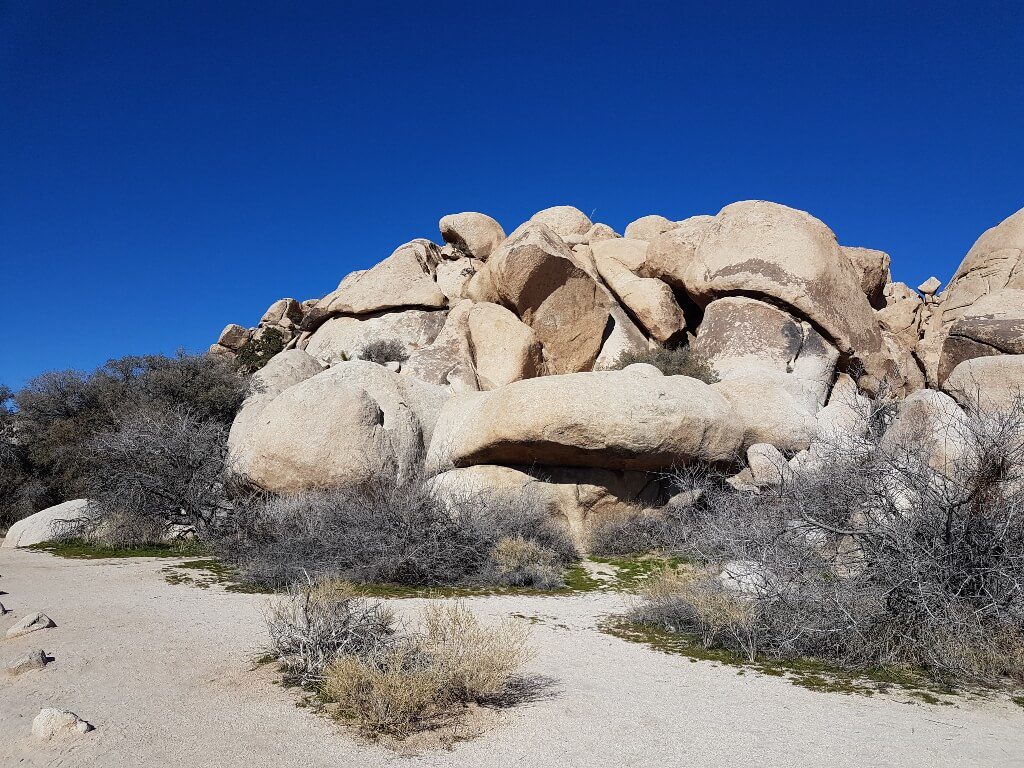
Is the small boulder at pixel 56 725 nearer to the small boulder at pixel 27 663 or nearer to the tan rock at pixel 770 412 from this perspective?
the small boulder at pixel 27 663

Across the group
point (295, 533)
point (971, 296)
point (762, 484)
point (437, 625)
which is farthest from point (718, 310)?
point (437, 625)

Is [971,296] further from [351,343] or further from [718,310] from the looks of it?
[351,343]

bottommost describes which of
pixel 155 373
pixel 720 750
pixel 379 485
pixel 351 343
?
pixel 720 750

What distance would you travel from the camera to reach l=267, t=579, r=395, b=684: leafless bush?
428 cm

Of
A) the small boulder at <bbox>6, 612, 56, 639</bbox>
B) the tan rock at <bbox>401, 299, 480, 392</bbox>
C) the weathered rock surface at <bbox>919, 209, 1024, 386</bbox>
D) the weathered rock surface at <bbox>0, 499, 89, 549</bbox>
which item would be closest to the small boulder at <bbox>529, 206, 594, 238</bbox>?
the tan rock at <bbox>401, 299, 480, 392</bbox>

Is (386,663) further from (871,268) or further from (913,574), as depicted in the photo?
(871,268)

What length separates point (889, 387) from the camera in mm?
14945

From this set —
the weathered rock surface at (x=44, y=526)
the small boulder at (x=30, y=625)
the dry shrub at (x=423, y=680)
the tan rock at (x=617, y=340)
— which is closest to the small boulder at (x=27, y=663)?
the small boulder at (x=30, y=625)

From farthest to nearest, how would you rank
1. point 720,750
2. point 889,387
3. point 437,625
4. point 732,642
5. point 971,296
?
point 971,296, point 889,387, point 732,642, point 437,625, point 720,750

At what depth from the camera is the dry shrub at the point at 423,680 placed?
3621 mm

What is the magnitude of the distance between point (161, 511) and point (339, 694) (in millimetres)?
Result: 8041

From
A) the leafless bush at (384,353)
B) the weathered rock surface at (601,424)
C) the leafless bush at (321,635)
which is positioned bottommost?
the leafless bush at (321,635)

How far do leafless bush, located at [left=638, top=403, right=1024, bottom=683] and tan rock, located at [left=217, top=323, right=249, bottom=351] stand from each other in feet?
69.7

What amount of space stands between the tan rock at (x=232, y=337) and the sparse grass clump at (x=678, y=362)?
46.3ft
